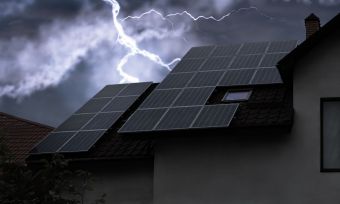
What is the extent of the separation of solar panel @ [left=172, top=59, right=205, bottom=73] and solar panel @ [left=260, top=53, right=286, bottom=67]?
2105 mm

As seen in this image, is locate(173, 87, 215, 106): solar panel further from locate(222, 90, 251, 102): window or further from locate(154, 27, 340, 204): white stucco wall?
locate(154, 27, 340, 204): white stucco wall

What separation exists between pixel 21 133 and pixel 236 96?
13.2m

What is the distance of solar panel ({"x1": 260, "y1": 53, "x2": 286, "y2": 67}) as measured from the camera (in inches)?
844

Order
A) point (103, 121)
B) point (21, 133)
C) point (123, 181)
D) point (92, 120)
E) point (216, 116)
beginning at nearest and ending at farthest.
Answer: point (216, 116) → point (123, 181) → point (103, 121) → point (92, 120) → point (21, 133)

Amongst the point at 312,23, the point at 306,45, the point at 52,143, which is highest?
the point at 312,23

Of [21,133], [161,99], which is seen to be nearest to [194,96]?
[161,99]

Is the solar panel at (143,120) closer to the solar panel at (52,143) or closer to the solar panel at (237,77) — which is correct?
the solar panel at (237,77)

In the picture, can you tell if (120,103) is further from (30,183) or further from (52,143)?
(30,183)

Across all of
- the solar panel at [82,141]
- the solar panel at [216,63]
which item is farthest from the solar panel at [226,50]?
the solar panel at [82,141]

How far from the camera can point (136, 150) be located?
1989 centimetres

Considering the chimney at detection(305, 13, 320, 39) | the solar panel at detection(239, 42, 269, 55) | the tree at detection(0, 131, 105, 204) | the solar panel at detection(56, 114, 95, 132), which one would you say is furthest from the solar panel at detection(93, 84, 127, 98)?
the tree at detection(0, 131, 105, 204)

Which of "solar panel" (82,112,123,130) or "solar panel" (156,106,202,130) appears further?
"solar panel" (82,112,123,130)

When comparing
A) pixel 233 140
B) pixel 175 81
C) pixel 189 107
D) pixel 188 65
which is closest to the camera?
pixel 233 140

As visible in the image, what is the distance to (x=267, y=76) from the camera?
67.4ft
